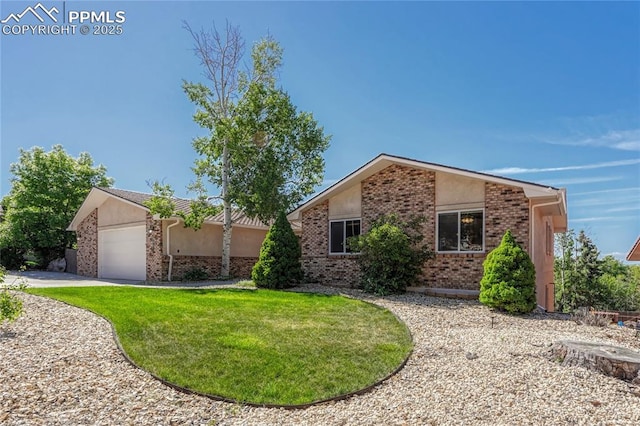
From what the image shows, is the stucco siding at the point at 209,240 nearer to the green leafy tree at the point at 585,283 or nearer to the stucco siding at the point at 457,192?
the stucco siding at the point at 457,192

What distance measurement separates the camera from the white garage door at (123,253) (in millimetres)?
18250

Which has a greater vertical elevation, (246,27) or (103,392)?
(246,27)

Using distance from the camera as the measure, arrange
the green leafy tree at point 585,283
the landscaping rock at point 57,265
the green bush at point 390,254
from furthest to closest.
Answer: the green leafy tree at point 585,283
the landscaping rock at point 57,265
the green bush at point 390,254

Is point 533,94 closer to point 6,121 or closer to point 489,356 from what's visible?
point 489,356

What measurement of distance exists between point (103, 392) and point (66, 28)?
10.9 metres

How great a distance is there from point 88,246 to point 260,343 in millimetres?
19174

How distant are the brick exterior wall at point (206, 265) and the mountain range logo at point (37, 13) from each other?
32.3 ft

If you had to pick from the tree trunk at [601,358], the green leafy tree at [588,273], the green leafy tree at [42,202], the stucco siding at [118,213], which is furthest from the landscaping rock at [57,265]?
the green leafy tree at [588,273]

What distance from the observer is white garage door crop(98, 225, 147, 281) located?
18250 millimetres

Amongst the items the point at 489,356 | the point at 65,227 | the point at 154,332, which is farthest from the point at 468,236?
the point at 65,227

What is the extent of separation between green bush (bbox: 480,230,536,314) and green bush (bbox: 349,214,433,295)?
8.38 feet

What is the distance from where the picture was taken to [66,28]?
36.4ft

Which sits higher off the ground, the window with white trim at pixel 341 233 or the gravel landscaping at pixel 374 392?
the window with white trim at pixel 341 233

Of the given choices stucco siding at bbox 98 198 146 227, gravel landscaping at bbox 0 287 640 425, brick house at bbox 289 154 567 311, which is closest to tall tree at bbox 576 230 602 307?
brick house at bbox 289 154 567 311
